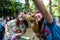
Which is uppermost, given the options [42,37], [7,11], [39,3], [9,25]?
[39,3]

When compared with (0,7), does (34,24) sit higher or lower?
higher

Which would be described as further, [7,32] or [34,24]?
[7,32]

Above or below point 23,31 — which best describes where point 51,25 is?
above

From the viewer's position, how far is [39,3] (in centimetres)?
55

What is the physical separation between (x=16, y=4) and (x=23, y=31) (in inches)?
128

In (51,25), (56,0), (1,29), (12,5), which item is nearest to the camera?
(51,25)

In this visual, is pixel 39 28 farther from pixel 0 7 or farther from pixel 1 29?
pixel 0 7

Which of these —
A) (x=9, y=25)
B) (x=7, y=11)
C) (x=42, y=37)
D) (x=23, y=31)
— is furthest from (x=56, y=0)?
(x=42, y=37)

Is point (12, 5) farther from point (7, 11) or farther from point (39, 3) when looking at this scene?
point (39, 3)

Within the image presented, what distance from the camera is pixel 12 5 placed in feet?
13.8

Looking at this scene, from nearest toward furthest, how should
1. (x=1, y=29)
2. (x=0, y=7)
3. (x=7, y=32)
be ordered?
(x=1, y=29)
(x=7, y=32)
(x=0, y=7)

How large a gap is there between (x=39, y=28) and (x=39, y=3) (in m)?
0.16

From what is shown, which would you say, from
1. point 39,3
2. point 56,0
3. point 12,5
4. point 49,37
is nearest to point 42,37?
point 49,37

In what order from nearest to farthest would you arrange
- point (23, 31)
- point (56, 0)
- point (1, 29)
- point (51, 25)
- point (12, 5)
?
point (51, 25)
point (1, 29)
point (23, 31)
point (12, 5)
point (56, 0)
